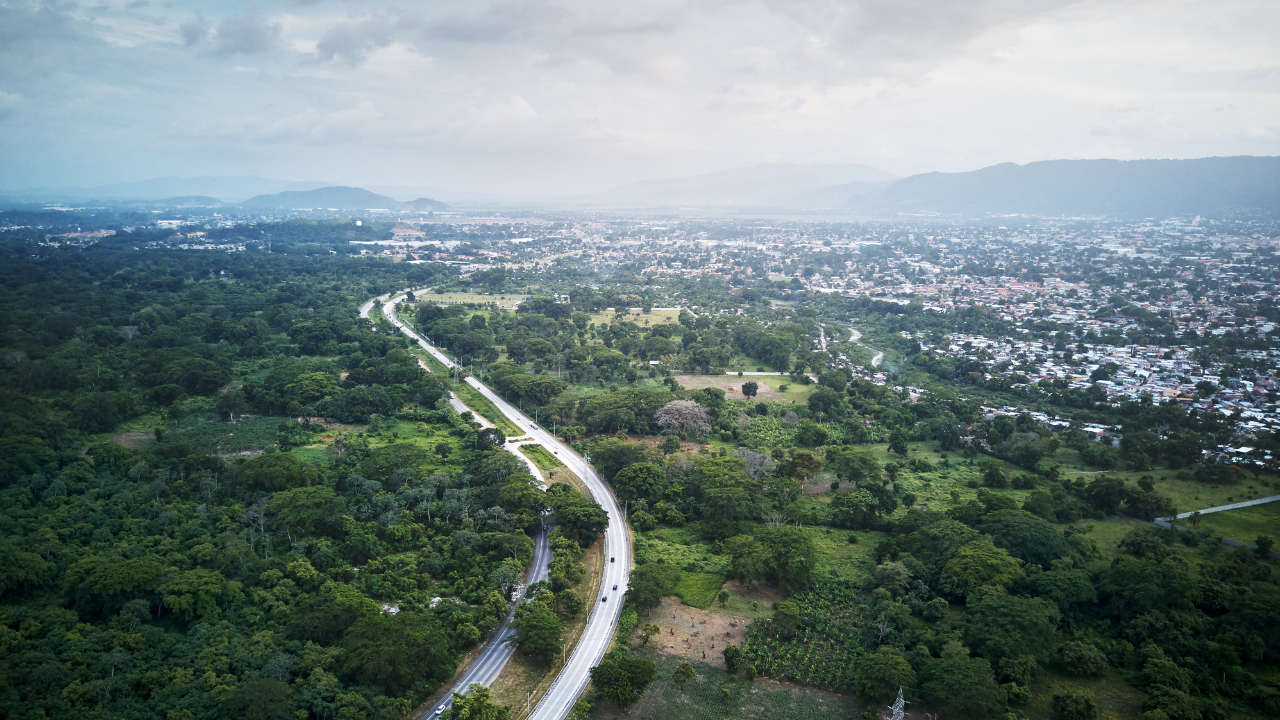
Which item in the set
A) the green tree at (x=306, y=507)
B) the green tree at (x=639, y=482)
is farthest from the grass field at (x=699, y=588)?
the green tree at (x=306, y=507)

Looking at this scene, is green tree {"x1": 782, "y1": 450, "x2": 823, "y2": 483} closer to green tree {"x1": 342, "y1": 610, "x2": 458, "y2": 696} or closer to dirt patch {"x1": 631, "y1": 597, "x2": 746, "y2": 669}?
dirt patch {"x1": 631, "y1": 597, "x2": 746, "y2": 669}

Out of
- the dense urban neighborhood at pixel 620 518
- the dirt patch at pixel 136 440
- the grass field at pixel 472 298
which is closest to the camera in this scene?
the dense urban neighborhood at pixel 620 518

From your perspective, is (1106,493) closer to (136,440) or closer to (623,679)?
(623,679)

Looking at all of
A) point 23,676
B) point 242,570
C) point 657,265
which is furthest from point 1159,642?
point 657,265

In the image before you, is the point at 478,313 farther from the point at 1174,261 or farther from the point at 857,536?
the point at 1174,261

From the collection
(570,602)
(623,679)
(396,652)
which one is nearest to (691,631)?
(570,602)

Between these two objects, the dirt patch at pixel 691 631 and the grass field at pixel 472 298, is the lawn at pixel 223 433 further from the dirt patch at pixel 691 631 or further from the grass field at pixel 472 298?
the grass field at pixel 472 298
